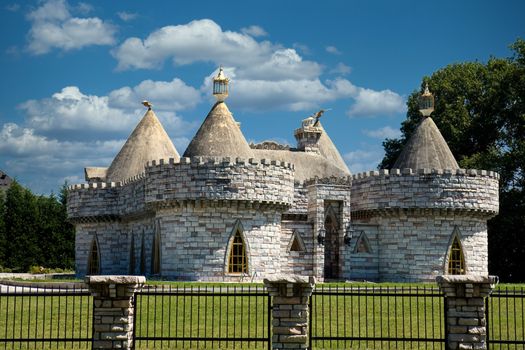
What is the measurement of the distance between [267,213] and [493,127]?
80.2 feet

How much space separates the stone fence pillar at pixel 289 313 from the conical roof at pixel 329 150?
35904 mm

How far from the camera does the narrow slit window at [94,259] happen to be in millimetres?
43763

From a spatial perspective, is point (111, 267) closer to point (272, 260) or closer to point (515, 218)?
point (272, 260)

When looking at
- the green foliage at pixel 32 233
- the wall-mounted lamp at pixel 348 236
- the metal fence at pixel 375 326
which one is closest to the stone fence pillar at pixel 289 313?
the metal fence at pixel 375 326

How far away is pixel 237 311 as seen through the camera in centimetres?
2253

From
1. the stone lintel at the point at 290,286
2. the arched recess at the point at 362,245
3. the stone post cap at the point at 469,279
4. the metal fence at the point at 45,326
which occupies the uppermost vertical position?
the arched recess at the point at 362,245

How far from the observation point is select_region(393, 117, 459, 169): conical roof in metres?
40.7

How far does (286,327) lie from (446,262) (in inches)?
924

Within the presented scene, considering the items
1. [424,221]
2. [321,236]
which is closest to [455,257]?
[424,221]

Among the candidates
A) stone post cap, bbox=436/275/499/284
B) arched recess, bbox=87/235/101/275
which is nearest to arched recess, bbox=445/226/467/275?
arched recess, bbox=87/235/101/275

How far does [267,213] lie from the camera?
35.5 metres

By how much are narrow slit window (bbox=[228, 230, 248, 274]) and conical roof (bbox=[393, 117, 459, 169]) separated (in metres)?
10.4

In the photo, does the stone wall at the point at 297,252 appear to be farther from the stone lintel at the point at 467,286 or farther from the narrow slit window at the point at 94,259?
the stone lintel at the point at 467,286

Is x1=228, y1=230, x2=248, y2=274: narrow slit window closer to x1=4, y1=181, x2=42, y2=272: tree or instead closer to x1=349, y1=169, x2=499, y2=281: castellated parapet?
x1=349, y1=169, x2=499, y2=281: castellated parapet
